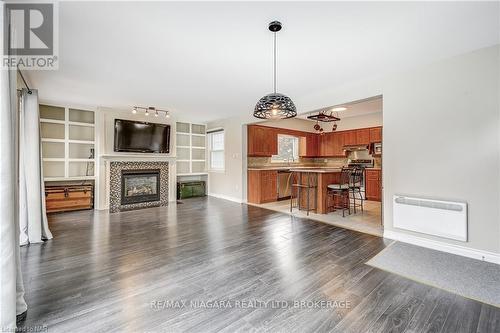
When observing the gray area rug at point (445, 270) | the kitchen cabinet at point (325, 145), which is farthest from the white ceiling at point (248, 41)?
the kitchen cabinet at point (325, 145)

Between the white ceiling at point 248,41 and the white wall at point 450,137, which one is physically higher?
the white ceiling at point 248,41

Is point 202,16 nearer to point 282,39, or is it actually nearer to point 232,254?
point 282,39

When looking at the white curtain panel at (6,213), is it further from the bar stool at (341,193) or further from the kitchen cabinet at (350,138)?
the kitchen cabinet at (350,138)

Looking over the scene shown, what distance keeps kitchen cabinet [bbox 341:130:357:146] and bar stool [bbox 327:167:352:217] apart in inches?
101

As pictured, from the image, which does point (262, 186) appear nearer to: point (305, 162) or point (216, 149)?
point (216, 149)

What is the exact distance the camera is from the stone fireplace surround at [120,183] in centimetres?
574

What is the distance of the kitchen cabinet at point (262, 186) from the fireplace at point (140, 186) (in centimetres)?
270

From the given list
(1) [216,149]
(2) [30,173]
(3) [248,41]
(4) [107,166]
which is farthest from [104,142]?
(3) [248,41]

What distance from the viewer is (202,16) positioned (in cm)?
213

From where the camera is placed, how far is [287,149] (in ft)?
26.7

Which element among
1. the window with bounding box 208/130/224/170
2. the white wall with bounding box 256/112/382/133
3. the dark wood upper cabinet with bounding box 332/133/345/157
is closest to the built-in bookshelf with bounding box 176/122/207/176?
the window with bounding box 208/130/224/170

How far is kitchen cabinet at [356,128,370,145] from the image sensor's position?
707 cm

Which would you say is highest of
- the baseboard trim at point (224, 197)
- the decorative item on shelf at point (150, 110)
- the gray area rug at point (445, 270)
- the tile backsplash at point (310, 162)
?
the decorative item on shelf at point (150, 110)

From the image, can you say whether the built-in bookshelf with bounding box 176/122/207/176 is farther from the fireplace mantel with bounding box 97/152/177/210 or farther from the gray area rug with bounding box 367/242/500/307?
the gray area rug with bounding box 367/242/500/307
